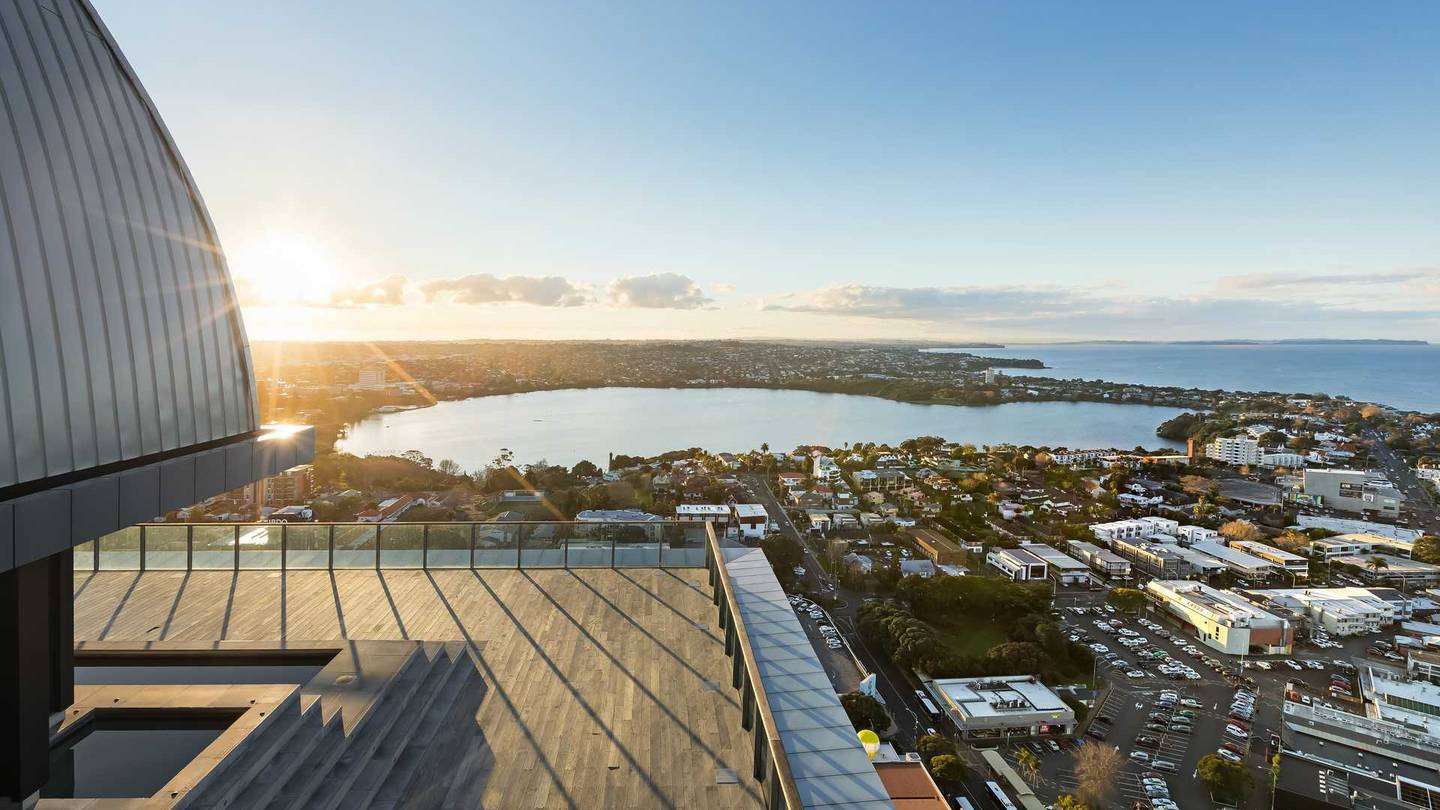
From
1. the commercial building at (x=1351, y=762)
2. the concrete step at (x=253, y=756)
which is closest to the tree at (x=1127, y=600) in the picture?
the commercial building at (x=1351, y=762)

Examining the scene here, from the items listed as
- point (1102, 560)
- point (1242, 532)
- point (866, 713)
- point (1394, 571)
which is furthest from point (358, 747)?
point (1242, 532)

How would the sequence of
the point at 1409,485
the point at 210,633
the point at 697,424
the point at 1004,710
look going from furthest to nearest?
1. the point at 697,424
2. the point at 1409,485
3. the point at 1004,710
4. the point at 210,633

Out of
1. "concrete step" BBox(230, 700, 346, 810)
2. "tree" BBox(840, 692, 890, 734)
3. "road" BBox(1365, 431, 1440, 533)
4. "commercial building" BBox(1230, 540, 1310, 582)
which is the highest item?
"concrete step" BBox(230, 700, 346, 810)

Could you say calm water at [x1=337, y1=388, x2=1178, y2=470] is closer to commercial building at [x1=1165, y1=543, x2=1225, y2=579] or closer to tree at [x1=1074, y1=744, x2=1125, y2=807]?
commercial building at [x1=1165, y1=543, x2=1225, y2=579]

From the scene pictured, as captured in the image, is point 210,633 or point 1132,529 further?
point 1132,529

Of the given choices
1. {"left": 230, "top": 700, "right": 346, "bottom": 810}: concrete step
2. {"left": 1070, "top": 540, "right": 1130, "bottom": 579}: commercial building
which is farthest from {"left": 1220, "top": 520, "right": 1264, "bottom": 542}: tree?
{"left": 230, "top": 700, "right": 346, "bottom": 810}: concrete step

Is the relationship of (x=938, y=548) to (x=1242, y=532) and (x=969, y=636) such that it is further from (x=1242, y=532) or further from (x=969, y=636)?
(x=1242, y=532)

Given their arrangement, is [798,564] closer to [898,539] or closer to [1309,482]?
[898,539]
